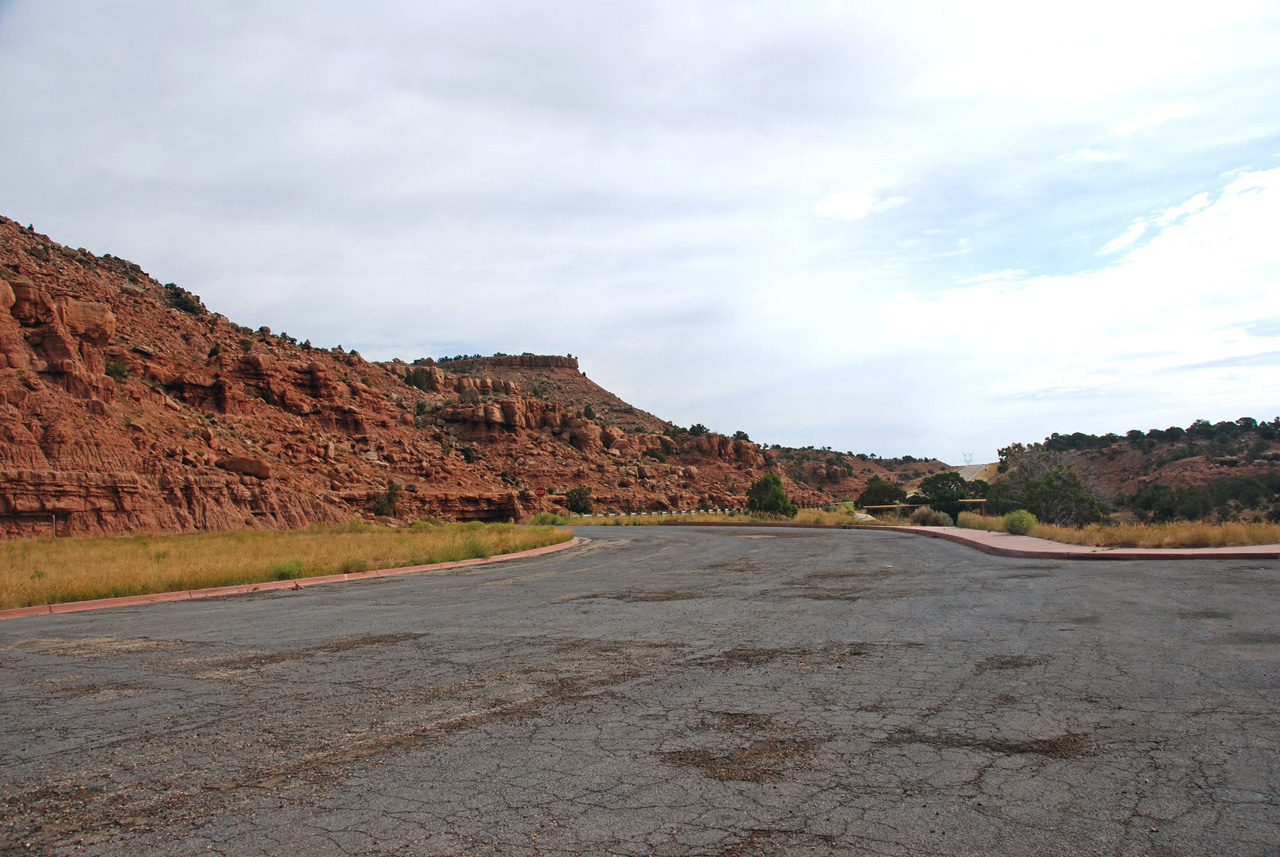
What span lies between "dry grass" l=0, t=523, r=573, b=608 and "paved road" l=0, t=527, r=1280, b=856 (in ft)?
13.2

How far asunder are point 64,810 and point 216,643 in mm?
5082

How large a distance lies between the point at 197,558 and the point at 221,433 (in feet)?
67.1

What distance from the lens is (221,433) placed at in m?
37.4

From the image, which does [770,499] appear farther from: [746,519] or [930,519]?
[930,519]

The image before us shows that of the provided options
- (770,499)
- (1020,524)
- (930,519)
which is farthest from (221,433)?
(1020,524)

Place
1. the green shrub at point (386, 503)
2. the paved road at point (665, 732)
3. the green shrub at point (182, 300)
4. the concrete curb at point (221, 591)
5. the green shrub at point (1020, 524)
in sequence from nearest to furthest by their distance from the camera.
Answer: the paved road at point (665, 732), the concrete curb at point (221, 591), the green shrub at point (1020, 524), the green shrub at point (386, 503), the green shrub at point (182, 300)

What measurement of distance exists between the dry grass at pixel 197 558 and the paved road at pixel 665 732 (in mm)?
4029

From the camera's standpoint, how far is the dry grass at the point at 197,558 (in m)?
13.8

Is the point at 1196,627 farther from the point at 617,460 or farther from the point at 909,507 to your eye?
the point at 617,460

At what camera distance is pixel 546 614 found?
1048 centimetres

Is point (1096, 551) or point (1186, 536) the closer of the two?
point (1096, 551)

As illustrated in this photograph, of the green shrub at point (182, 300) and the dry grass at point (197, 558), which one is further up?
the green shrub at point (182, 300)

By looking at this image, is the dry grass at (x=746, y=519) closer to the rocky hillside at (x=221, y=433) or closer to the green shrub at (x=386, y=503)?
the rocky hillside at (x=221, y=433)

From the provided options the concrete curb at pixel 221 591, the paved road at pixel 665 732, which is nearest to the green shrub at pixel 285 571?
the concrete curb at pixel 221 591
